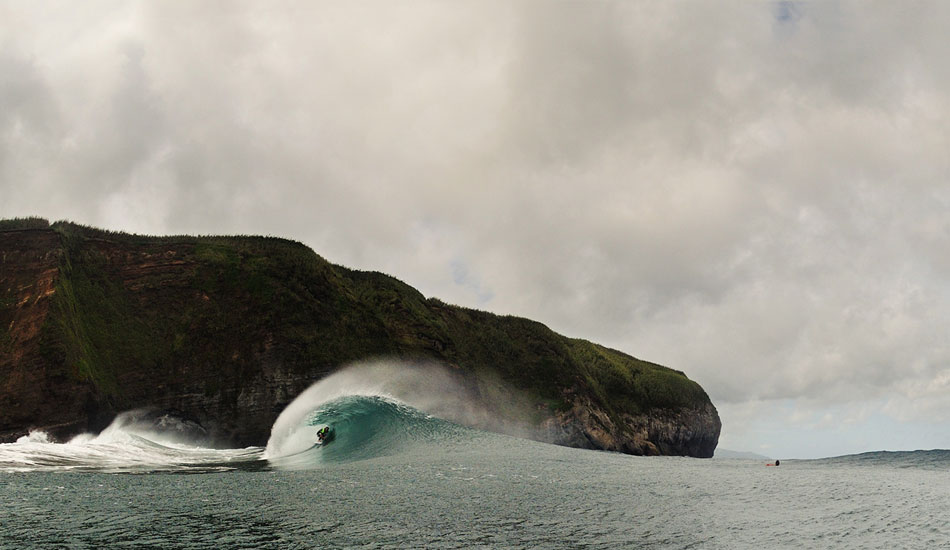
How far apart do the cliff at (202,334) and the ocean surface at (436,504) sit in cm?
2012

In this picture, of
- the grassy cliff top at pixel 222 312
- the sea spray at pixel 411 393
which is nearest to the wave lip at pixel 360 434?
the sea spray at pixel 411 393

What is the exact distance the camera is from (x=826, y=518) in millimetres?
23969

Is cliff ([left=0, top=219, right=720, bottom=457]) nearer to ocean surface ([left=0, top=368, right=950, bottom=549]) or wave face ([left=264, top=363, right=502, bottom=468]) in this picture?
wave face ([left=264, top=363, right=502, bottom=468])

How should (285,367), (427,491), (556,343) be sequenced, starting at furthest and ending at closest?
1. (556,343)
2. (285,367)
3. (427,491)

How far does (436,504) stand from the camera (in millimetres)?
23969

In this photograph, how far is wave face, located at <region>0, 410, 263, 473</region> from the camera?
38.1 m

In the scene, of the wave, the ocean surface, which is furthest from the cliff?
the ocean surface

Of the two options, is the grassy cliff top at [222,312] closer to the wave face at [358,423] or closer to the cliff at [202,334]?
the cliff at [202,334]

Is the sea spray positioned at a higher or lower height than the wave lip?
higher

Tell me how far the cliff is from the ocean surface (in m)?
20.1

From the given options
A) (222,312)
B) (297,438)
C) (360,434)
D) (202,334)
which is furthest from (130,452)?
(222,312)

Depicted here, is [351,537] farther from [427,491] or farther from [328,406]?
[328,406]

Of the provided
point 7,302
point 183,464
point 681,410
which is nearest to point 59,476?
point 183,464

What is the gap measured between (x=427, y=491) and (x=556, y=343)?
9623 centimetres
